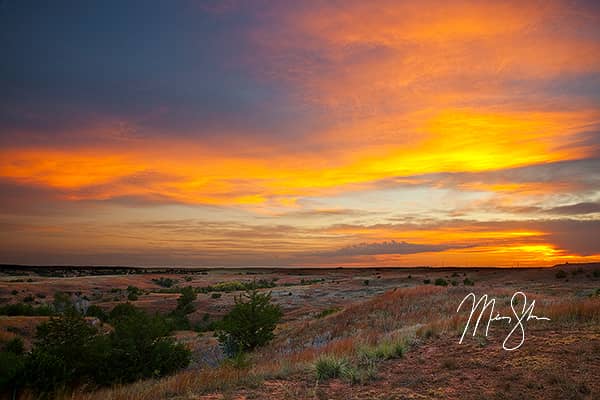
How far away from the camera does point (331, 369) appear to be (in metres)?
10.0

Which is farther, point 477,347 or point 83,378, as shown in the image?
point 83,378

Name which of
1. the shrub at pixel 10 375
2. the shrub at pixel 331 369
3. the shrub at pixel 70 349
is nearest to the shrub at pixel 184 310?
the shrub at pixel 70 349

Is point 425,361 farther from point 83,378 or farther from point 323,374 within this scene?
point 83,378

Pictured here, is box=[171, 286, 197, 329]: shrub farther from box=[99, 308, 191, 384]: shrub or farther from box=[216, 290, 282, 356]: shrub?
box=[99, 308, 191, 384]: shrub

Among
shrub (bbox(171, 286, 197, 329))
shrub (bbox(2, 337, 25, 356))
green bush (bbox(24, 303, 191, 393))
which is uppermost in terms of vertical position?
green bush (bbox(24, 303, 191, 393))

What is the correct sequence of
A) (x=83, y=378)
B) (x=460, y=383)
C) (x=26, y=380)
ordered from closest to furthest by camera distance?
(x=460, y=383)
(x=26, y=380)
(x=83, y=378)

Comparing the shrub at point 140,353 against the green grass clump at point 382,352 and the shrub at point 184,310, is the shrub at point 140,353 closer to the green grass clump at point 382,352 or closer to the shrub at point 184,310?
the green grass clump at point 382,352

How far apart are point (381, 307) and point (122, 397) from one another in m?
18.2

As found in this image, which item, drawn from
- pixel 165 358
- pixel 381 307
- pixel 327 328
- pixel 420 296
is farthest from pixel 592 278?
pixel 165 358

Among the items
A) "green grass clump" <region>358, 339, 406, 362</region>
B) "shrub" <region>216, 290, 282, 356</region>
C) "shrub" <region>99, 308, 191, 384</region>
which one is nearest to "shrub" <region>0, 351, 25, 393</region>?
"shrub" <region>99, 308, 191, 384</region>

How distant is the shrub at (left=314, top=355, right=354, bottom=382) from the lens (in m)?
9.85

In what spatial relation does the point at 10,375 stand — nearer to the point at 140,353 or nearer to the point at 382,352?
the point at 140,353

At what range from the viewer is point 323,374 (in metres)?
9.92

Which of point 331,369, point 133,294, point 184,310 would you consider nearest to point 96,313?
point 184,310
